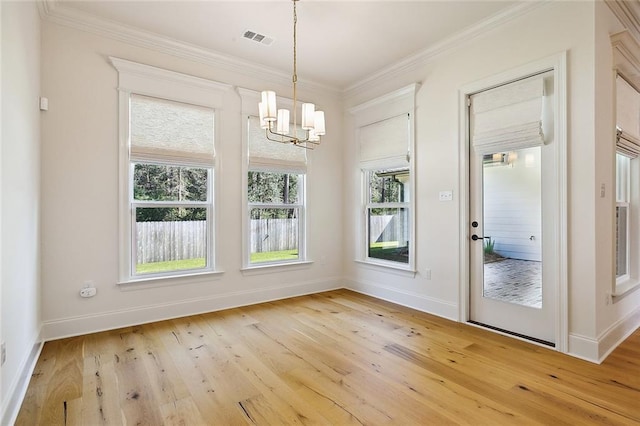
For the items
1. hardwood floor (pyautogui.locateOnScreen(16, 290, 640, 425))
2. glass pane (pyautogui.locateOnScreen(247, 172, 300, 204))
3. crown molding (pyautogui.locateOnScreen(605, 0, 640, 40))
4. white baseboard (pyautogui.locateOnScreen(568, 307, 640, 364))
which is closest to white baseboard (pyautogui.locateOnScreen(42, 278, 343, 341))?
hardwood floor (pyautogui.locateOnScreen(16, 290, 640, 425))

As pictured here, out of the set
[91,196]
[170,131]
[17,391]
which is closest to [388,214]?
[170,131]

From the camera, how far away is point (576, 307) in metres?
2.75

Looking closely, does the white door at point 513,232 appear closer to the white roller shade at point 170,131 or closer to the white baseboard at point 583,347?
the white baseboard at point 583,347

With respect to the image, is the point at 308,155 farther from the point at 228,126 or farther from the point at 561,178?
the point at 561,178

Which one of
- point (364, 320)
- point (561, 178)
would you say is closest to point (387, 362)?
point (364, 320)

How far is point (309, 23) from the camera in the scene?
331cm

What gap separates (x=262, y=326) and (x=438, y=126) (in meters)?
2.98

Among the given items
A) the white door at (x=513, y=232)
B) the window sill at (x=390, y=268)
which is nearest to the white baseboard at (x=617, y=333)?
the white door at (x=513, y=232)

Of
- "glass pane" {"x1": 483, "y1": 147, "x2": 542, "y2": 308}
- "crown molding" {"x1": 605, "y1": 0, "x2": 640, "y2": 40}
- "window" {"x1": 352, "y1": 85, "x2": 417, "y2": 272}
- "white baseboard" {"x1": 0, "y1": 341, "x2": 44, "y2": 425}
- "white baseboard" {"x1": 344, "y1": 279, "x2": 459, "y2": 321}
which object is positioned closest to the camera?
A: "white baseboard" {"x1": 0, "y1": 341, "x2": 44, "y2": 425}

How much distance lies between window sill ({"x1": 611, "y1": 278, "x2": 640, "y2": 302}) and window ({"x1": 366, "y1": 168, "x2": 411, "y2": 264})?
6.68 feet

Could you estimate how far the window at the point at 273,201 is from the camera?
14.2ft

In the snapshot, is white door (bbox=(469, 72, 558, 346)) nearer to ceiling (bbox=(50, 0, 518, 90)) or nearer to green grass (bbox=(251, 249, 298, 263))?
ceiling (bbox=(50, 0, 518, 90))

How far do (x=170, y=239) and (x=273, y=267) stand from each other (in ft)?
4.49

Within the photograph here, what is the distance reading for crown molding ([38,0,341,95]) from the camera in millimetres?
3098
